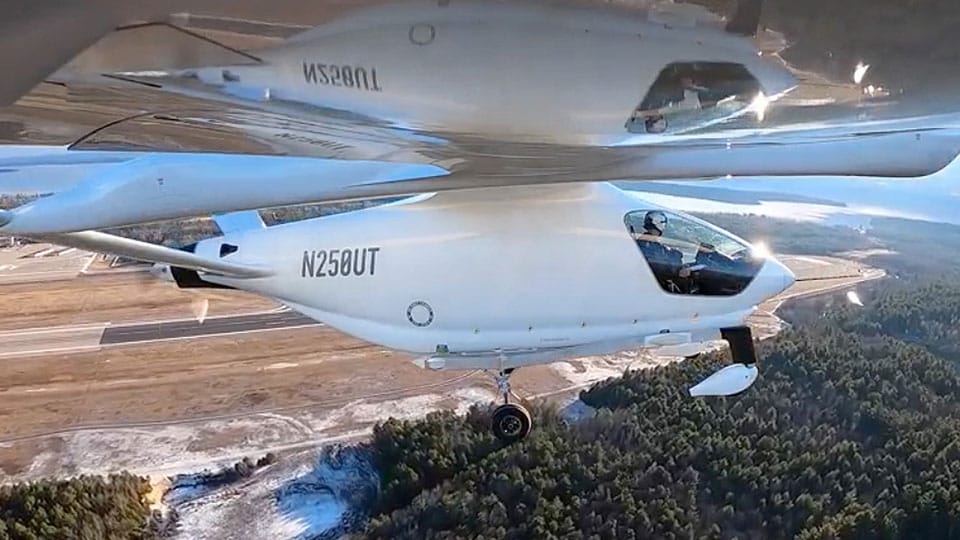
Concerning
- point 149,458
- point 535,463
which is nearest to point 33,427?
point 149,458

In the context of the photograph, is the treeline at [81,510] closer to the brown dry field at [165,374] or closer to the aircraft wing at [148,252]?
the brown dry field at [165,374]

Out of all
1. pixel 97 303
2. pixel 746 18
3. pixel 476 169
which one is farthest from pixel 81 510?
pixel 746 18

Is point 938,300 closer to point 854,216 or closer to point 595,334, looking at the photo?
point 854,216

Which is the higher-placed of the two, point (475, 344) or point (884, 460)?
point (475, 344)

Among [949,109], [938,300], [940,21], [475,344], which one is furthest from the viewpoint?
[938,300]

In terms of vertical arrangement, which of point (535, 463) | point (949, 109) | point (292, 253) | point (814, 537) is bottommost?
point (814, 537)

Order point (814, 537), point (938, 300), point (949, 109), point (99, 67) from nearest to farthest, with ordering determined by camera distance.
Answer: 1. point (99, 67)
2. point (949, 109)
3. point (814, 537)
4. point (938, 300)

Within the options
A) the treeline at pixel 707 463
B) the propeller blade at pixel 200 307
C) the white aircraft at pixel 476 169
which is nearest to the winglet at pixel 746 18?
the white aircraft at pixel 476 169
